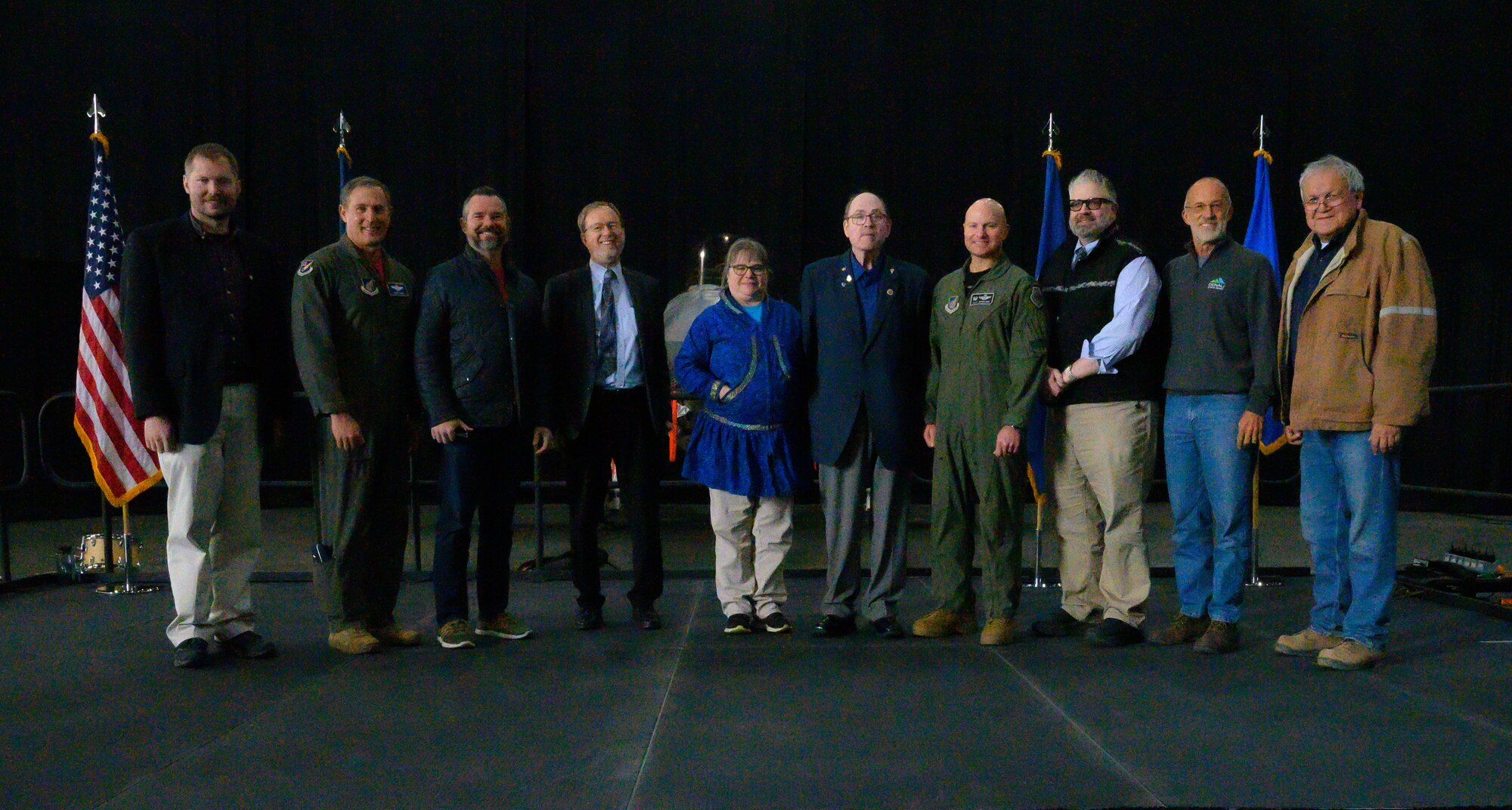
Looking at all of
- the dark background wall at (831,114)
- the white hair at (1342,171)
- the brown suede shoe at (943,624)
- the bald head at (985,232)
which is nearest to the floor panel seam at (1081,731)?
the brown suede shoe at (943,624)

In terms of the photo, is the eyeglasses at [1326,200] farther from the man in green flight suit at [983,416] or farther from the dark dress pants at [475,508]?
the dark dress pants at [475,508]

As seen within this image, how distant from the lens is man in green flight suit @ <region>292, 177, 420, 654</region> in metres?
3.14

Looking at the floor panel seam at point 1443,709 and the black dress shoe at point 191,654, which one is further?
the black dress shoe at point 191,654

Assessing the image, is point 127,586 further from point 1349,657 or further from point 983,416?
point 1349,657

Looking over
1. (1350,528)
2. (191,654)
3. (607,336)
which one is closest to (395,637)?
(191,654)

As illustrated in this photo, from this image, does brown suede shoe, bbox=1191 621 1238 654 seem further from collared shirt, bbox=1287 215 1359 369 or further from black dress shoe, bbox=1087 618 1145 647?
collared shirt, bbox=1287 215 1359 369

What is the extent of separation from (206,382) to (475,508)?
0.88m

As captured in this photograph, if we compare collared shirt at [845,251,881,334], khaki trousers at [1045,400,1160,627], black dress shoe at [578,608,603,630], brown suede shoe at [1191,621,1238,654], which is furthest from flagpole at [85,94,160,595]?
brown suede shoe at [1191,621,1238,654]

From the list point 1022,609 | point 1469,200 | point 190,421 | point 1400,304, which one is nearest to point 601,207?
point 190,421

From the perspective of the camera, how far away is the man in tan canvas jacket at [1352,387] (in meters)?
2.96

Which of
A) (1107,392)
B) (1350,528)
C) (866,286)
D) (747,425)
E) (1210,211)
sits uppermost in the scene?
(1210,211)

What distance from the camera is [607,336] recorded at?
3.50 metres

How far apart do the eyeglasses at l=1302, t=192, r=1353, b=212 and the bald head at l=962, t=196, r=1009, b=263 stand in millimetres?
895

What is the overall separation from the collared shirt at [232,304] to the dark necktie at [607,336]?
1.08 meters
